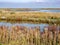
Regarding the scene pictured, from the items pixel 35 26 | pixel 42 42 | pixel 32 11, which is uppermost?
pixel 32 11

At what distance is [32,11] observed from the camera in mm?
3152

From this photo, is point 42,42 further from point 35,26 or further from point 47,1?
point 47,1

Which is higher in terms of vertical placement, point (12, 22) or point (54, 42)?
point (12, 22)

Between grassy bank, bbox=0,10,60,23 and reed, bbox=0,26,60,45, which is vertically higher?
grassy bank, bbox=0,10,60,23

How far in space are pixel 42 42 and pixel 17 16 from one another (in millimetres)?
612

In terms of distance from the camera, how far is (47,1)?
3.20 metres

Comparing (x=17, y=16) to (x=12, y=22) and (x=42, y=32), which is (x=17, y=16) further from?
(x=42, y=32)

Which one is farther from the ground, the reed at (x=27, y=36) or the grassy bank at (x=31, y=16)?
the grassy bank at (x=31, y=16)

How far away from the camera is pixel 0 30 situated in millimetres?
3240

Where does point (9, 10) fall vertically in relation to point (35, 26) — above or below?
above

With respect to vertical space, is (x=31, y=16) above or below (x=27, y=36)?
above

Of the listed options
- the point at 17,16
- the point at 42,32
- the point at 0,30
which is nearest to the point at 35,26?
the point at 42,32

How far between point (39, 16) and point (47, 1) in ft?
0.99

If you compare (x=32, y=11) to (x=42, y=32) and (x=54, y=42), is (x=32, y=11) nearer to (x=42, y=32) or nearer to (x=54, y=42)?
(x=42, y=32)
